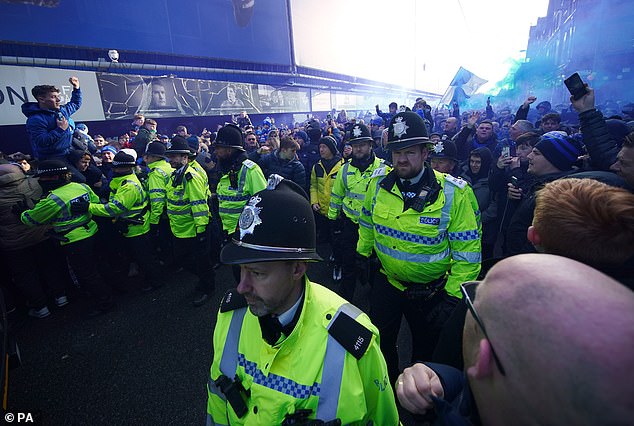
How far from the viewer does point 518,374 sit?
0.67m

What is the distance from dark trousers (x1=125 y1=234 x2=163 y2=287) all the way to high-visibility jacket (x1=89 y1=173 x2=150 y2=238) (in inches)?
4.4

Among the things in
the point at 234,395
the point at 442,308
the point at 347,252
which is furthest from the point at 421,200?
the point at 347,252

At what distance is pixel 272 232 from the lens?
1.46 meters

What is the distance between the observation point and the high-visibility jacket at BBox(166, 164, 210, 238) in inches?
182

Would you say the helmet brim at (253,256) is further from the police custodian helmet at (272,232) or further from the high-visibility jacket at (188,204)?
the high-visibility jacket at (188,204)

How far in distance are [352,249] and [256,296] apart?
3379mm

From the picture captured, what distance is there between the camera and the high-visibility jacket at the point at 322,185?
19.3ft

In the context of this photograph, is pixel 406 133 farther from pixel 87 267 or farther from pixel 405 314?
pixel 87 267

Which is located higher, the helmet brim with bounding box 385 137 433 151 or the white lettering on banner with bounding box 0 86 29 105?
the white lettering on banner with bounding box 0 86 29 105

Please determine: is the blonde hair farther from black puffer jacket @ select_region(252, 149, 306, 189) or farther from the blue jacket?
the blue jacket

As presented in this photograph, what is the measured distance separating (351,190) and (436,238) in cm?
235

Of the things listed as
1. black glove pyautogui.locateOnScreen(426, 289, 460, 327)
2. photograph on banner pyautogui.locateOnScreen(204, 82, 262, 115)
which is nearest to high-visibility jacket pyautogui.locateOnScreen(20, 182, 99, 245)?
black glove pyautogui.locateOnScreen(426, 289, 460, 327)

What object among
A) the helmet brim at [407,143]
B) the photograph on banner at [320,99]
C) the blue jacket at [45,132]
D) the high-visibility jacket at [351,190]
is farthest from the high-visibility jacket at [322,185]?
the photograph on banner at [320,99]

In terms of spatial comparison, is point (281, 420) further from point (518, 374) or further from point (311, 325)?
point (518, 374)
